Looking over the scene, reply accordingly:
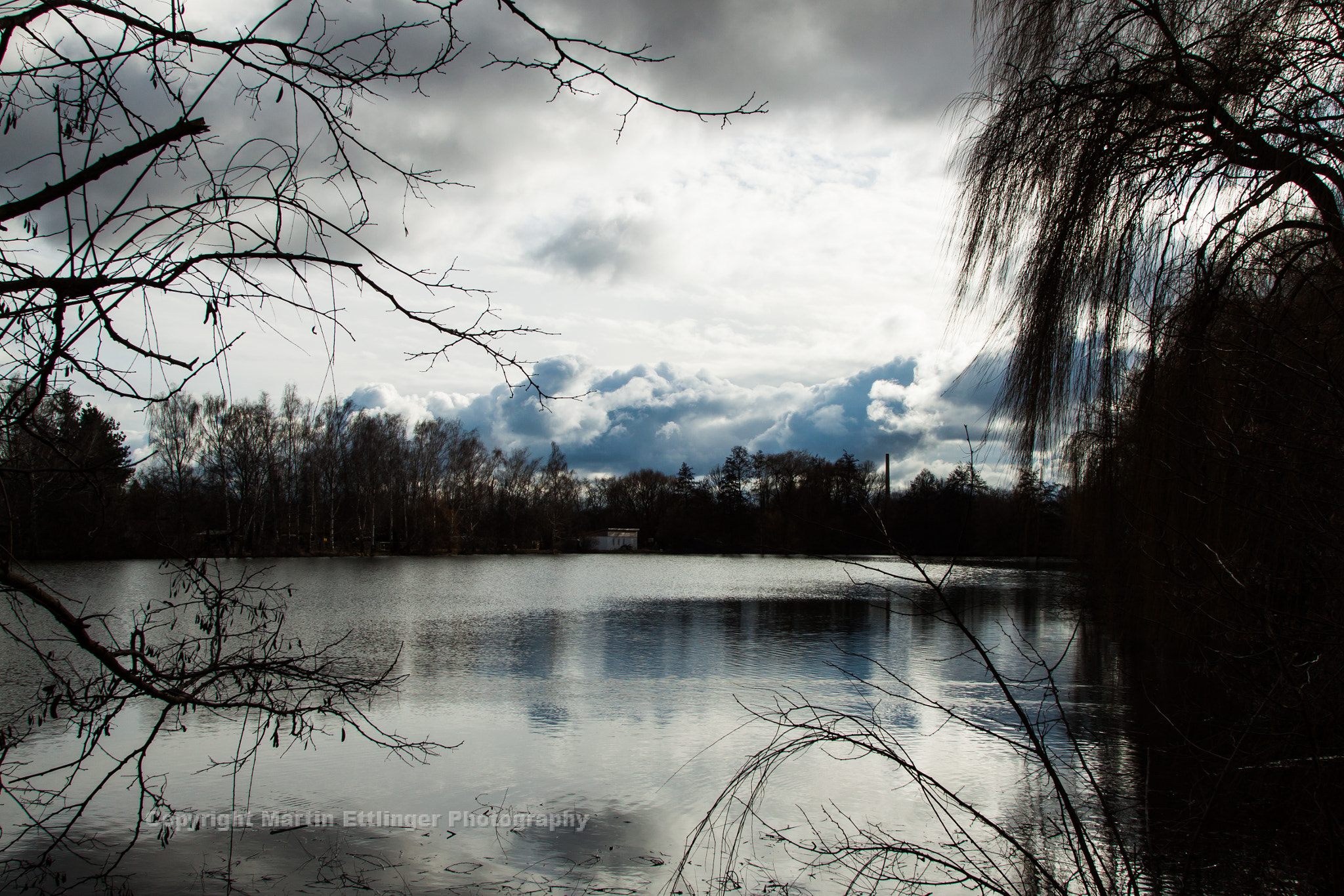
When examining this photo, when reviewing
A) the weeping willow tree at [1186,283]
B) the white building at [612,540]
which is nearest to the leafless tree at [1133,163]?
the weeping willow tree at [1186,283]

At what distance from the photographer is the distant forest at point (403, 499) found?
2629mm

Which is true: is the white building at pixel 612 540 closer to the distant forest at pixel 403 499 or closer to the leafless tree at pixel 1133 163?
the distant forest at pixel 403 499

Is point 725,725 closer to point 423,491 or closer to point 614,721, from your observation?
point 614,721

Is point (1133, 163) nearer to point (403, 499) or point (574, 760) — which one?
point (574, 760)

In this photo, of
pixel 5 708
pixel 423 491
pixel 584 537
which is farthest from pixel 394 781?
pixel 584 537

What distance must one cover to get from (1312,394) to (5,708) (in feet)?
30.9

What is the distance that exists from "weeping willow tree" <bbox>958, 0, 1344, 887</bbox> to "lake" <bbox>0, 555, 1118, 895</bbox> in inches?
35.9

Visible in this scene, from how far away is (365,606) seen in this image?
56.2 ft

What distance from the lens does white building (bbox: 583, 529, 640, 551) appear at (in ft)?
226

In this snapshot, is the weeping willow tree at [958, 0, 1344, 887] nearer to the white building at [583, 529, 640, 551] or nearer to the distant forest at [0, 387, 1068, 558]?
the distant forest at [0, 387, 1068, 558]

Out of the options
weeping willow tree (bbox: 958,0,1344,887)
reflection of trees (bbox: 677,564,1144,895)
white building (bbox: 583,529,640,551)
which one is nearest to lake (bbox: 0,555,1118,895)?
reflection of trees (bbox: 677,564,1144,895)

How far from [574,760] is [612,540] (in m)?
64.8

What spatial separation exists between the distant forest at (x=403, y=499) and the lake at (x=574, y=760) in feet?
2.53

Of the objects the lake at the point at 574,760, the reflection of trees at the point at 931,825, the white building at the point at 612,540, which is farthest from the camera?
the white building at the point at 612,540
